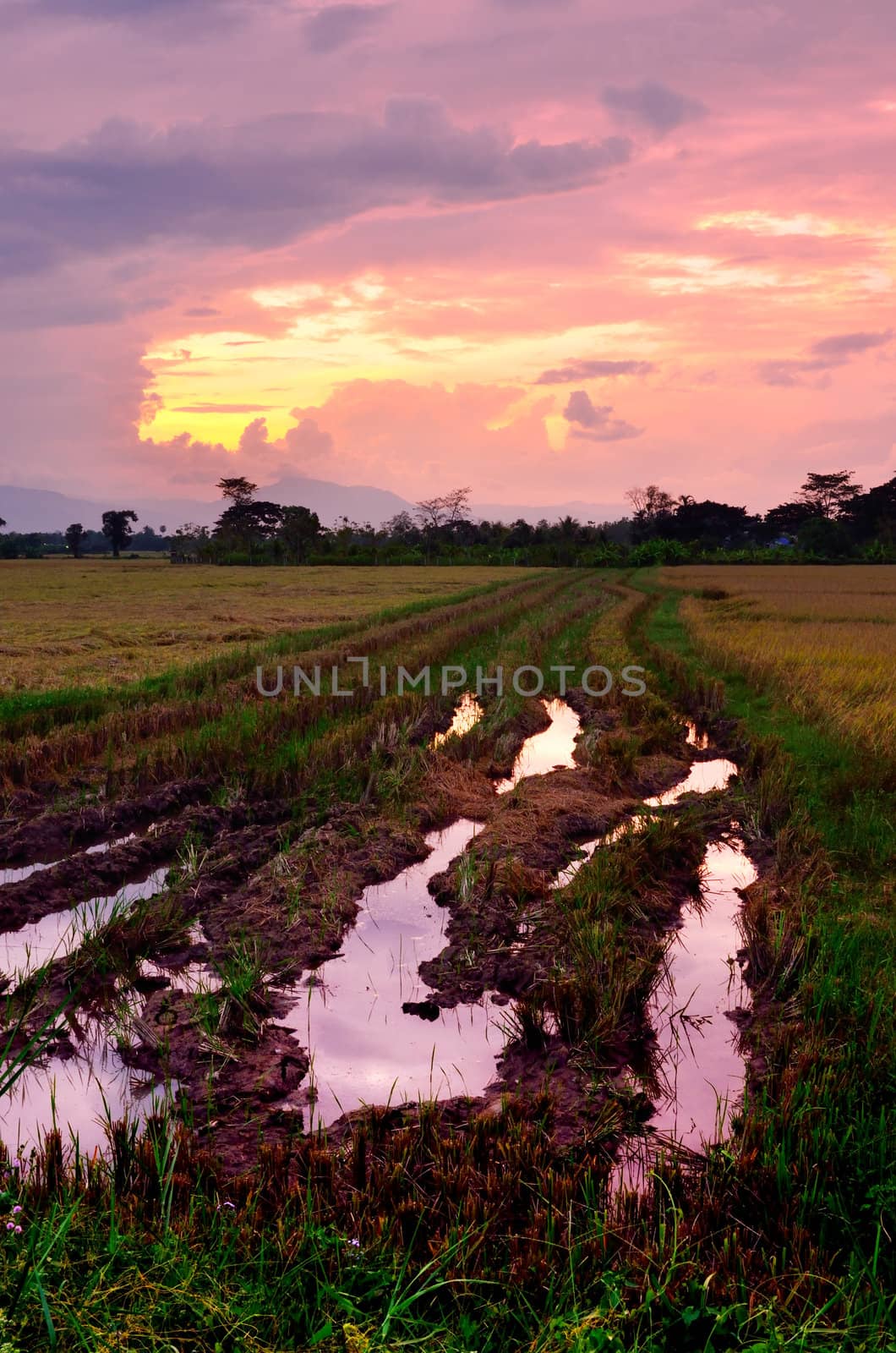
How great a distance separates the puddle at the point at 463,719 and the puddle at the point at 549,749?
77 cm

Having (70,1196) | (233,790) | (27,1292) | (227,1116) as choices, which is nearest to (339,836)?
(233,790)

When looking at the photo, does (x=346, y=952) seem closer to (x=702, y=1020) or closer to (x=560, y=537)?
(x=702, y=1020)

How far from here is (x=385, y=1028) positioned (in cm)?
382

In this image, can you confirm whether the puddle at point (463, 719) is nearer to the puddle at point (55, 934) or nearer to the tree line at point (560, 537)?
the puddle at point (55, 934)

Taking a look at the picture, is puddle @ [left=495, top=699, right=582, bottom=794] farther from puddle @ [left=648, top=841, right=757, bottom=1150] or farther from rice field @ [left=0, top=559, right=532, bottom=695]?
rice field @ [left=0, top=559, right=532, bottom=695]

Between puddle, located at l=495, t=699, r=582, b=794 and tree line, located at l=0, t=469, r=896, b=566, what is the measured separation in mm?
60313

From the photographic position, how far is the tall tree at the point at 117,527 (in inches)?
4053

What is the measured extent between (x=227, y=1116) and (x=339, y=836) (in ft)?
9.98

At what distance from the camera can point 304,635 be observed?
18.5 m

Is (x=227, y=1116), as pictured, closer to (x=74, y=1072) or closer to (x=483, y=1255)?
(x=74, y=1072)

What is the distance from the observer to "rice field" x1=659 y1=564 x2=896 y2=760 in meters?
9.15

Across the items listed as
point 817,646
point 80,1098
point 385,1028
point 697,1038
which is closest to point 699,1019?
point 697,1038

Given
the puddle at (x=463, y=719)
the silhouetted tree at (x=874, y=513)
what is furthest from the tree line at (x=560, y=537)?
the puddle at (x=463, y=719)

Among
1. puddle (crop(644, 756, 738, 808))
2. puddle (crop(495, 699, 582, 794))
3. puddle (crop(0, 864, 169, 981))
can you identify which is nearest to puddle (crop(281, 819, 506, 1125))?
puddle (crop(0, 864, 169, 981))
